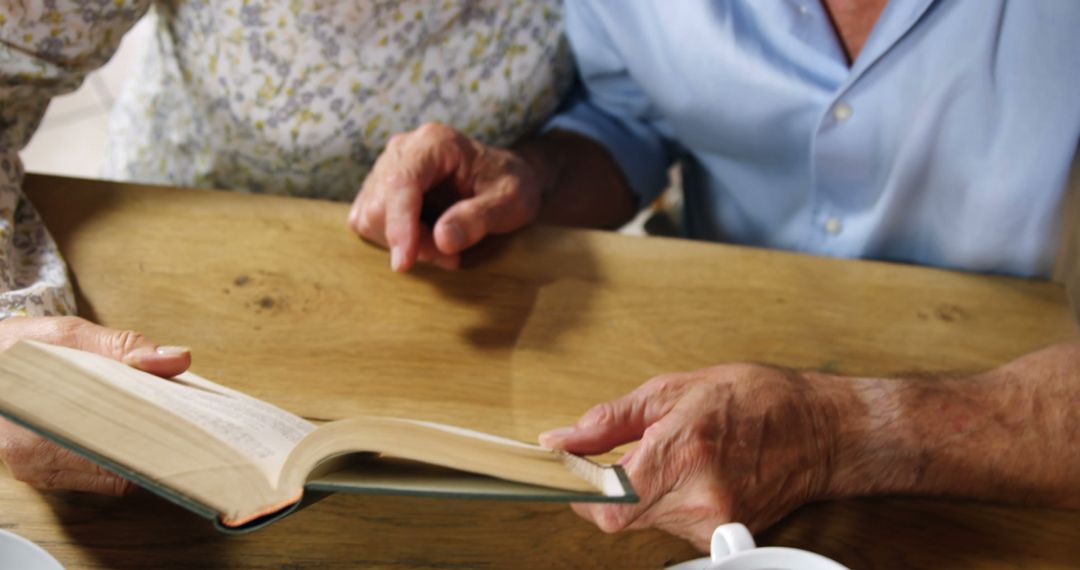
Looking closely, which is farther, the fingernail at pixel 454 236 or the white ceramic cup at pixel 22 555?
the fingernail at pixel 454 236

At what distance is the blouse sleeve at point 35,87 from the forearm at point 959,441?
26.7 inches

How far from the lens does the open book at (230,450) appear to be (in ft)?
1.55

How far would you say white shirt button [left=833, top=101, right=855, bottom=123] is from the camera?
2.92 ft

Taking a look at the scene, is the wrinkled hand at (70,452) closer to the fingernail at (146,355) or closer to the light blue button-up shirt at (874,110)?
the fingernail at (146,355)

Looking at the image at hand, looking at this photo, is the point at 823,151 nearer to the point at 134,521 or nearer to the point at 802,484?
the point at 802,484

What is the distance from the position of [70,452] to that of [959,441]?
2.21 ft

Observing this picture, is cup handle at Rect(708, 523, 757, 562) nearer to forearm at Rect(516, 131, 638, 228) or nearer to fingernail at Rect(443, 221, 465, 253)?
fingernail at Rect(443, 221, 465, 253)

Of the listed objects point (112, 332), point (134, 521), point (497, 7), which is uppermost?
point (497, 7)

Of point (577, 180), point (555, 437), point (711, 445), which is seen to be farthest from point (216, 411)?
point (577, 180)

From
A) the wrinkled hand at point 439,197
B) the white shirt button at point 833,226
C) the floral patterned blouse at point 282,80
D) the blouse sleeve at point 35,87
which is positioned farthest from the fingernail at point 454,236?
the white shirt button at point 833,226

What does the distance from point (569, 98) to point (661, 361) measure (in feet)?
1.64

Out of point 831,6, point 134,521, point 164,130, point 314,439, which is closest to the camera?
point 314,439

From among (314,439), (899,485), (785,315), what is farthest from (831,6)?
(314,439)

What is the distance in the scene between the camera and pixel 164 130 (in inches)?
44.1
